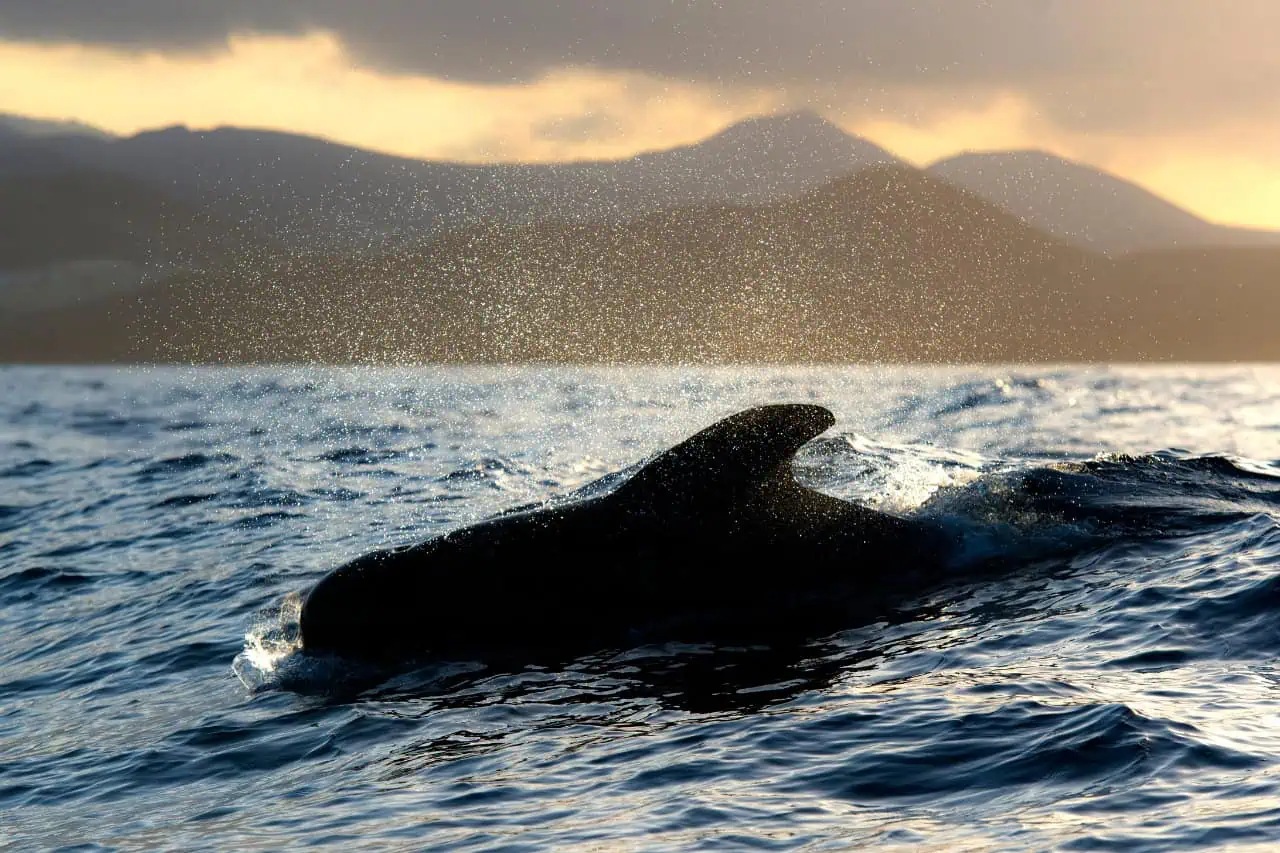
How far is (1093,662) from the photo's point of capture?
898 centimetres

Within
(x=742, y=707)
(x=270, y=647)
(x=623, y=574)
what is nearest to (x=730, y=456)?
(x=623, y=574)

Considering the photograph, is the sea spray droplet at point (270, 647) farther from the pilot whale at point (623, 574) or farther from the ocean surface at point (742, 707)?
the pilot whale at point (623, 574)

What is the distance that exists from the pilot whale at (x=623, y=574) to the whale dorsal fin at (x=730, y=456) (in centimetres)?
1

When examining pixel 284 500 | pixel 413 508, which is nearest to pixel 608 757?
pixel 413 508

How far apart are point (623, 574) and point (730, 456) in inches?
51.3

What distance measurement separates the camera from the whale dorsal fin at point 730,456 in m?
10.3

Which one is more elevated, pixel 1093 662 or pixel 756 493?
pixel 756 493

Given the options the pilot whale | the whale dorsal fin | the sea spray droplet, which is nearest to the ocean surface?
the sea spray droplet

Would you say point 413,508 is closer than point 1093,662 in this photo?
No

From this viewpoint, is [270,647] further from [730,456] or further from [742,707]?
[742,707]

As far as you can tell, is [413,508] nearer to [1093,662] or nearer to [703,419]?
[1093,662]

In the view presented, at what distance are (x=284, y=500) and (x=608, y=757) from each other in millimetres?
14738

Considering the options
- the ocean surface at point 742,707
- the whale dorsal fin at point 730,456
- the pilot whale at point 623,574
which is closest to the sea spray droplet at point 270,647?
the ocean surface at point 742,707

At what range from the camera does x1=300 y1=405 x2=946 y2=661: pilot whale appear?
10.3 meters
